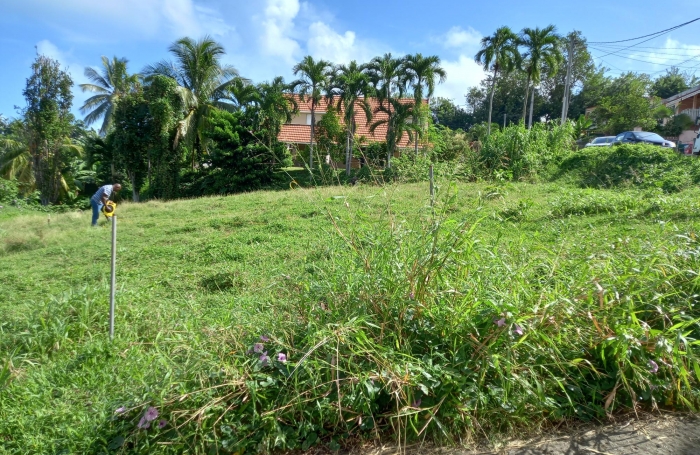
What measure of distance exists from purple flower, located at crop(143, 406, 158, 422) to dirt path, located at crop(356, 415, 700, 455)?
3.43 ft

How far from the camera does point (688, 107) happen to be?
3116cm

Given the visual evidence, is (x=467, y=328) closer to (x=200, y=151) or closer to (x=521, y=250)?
(x=521, y=250)

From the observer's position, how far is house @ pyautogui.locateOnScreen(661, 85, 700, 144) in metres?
27.1

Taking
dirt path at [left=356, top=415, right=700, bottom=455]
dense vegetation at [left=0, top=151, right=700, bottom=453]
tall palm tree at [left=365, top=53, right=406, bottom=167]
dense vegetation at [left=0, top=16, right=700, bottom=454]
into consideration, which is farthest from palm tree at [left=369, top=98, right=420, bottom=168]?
dirt path at [left=356, top=415, right=700, bottom=455]

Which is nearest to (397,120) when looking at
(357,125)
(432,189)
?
(357,125)

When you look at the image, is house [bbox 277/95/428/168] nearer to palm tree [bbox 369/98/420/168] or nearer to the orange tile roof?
the orange tile roof

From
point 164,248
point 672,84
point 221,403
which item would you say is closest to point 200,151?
point 164,248

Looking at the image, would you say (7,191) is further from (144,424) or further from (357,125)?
(144,424)

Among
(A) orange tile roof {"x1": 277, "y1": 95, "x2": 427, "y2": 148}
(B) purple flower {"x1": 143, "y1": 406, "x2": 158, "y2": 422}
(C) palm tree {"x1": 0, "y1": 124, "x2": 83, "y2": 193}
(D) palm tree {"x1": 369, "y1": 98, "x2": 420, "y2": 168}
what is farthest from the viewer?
(C) palm tree {"x1": 0, "y1": 124, "x2": 83, "y2": 193}

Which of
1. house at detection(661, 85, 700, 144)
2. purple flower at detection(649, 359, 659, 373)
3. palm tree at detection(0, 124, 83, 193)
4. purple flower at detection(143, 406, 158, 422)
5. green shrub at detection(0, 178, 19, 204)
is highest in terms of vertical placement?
house at detection(661, 85, 700, 144)

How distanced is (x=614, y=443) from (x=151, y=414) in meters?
2.27

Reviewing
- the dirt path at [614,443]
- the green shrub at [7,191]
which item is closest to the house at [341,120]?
the green shrub at [7,191]

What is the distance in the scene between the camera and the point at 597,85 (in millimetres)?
40688

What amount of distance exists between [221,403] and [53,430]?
3.59 ft
